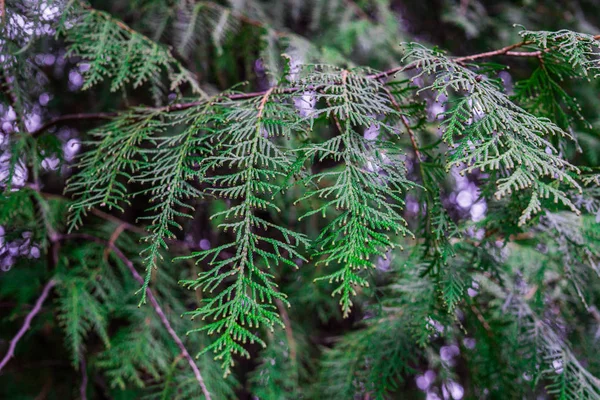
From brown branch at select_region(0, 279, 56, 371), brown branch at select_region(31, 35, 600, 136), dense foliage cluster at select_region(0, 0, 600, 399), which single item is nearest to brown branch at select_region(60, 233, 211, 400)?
dense foliage cluster at select_region(0, 0, 600, 399)

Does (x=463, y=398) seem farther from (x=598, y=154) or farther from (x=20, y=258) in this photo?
(x=20, y=258)

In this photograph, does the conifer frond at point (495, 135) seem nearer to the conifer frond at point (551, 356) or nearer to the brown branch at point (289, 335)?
the conifer frond at point (551, 356)

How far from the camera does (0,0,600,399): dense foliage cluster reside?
0.79m

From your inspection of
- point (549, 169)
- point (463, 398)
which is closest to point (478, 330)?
point (463, 398)

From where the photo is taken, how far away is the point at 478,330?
1.31 metres

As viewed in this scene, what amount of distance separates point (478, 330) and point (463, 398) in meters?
0.61

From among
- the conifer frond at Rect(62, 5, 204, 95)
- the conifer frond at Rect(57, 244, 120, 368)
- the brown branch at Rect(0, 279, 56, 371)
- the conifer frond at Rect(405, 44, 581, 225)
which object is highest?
the conifer frond at Rect(405, 44, 581, 225)

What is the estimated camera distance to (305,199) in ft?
4.76

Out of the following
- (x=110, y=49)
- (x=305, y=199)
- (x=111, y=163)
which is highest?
(x=110, y=49)

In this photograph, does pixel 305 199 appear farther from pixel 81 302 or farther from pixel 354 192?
pixel 81 302

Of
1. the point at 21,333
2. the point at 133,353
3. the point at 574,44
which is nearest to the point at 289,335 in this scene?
the point at 133,353

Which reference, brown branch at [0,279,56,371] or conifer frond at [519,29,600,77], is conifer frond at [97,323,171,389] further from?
conifer frond at [519,29,600,77]

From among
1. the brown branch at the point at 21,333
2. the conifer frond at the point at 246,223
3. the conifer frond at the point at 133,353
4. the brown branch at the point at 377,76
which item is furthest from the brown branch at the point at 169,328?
the brown branch at the point at 377,76

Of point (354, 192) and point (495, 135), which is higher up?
point (495, 135)
